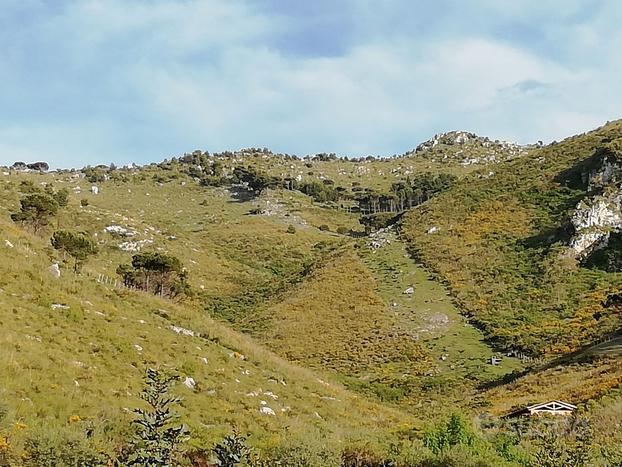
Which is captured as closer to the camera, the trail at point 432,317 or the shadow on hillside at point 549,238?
the trail at point 432,317

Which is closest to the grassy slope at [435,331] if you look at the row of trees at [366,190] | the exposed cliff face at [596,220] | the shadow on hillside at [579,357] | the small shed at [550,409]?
the shadow on hillside at [579,357]

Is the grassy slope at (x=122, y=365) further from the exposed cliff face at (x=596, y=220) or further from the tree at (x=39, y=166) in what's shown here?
the tree at (x=39, y=166)

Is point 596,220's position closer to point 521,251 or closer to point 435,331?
point 521,251

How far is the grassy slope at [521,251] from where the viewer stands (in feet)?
164

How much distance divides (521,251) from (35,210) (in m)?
48.2

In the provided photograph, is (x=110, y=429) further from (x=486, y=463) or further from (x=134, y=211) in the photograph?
(x=134, y=211)

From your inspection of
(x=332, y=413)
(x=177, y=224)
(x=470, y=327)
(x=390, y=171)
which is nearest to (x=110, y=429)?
(x=332, y=413)

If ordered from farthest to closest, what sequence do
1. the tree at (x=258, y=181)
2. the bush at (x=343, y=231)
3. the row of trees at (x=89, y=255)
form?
1. the tree at (x=258, y=181)
2. the bush at (x=343, y=231)
3. the row of trees at (x=89, y=255)

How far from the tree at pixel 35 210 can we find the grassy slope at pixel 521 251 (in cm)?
3438

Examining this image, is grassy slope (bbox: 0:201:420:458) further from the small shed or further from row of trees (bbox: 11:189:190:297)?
row of trees (bbox: 11:189:190:297)

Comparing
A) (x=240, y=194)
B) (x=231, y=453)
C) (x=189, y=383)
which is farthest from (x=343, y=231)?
(x=231, y=453)

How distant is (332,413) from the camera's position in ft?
67.4

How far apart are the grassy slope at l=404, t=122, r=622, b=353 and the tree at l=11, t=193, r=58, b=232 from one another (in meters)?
34.4

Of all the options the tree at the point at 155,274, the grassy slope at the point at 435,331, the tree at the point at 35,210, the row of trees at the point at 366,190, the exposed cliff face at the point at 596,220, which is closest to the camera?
the tree at the point at 35,210
